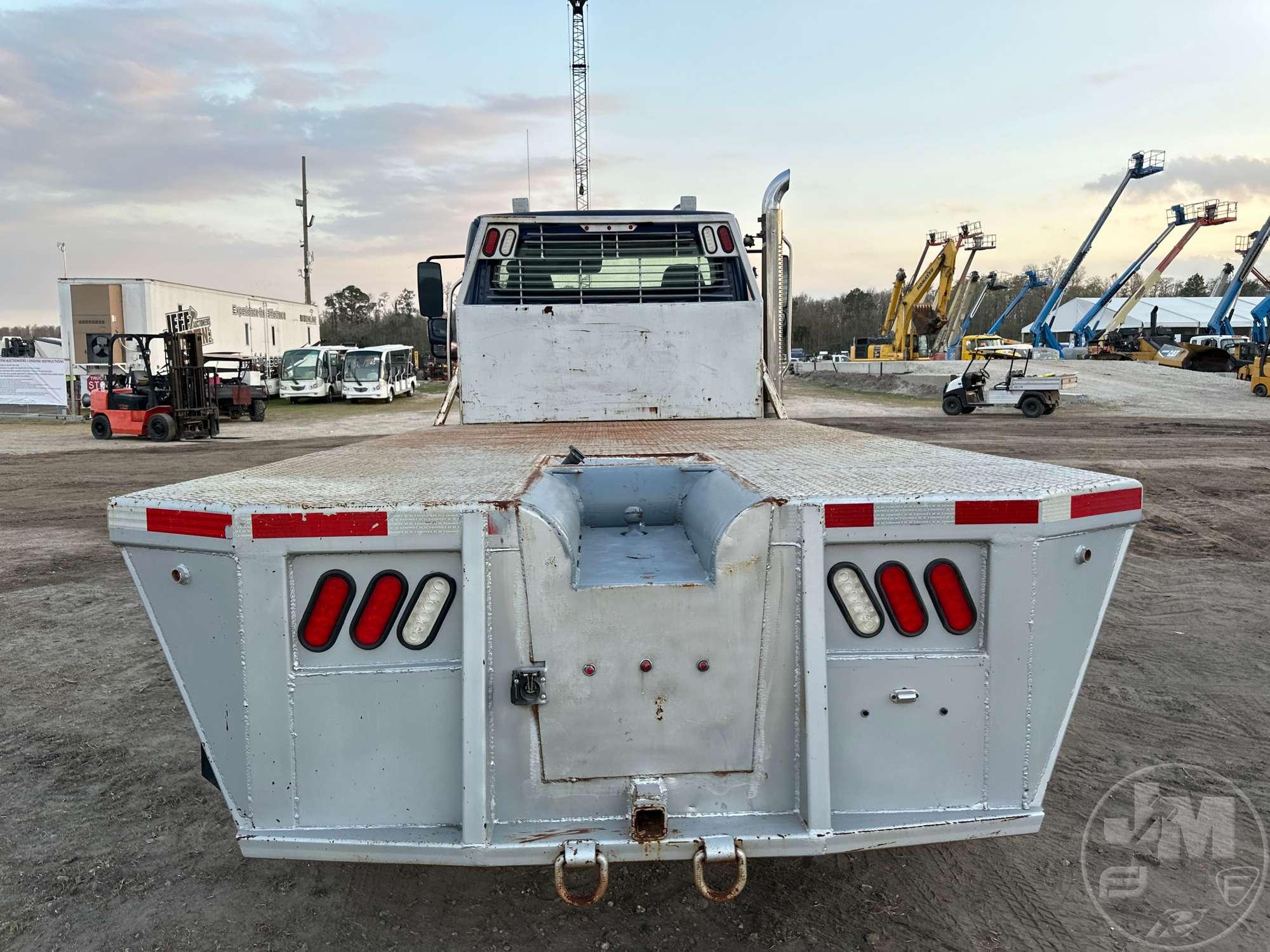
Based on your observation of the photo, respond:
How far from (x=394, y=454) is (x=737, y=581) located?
1872 millimetres

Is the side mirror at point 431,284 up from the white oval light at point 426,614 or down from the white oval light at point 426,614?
up

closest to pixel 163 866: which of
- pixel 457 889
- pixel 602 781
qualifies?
pixel 457 889

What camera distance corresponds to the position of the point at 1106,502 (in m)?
2.32

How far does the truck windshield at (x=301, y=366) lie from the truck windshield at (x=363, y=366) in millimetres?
1344

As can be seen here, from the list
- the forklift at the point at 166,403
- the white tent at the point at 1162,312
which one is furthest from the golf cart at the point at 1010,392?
the white tent at the point at 1162,312

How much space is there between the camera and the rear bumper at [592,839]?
2139mm

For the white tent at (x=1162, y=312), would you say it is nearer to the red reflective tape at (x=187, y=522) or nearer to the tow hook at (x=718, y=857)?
the tow hook at (x=718, y=857)

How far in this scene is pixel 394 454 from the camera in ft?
11.7

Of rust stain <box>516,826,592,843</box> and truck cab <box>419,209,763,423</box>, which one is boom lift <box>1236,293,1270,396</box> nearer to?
truck cab <box>419,209,763,423</box>

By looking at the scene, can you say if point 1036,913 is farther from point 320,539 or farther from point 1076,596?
point 320,539

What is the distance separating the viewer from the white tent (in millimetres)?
70625

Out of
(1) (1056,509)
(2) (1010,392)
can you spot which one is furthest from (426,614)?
(2) (1010,392)

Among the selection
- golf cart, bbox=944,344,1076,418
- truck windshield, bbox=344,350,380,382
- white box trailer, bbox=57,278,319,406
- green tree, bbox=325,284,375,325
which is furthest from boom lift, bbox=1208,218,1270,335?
green tree, bbox=325,284,375,325

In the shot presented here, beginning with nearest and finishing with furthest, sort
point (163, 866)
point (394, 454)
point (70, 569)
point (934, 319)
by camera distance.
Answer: point (163, 866)
point (394, 454)
point (70, 569)
point (934, 319)
